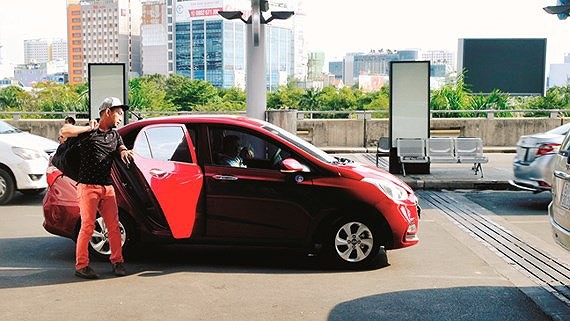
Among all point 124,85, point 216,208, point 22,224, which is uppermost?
point 124,85

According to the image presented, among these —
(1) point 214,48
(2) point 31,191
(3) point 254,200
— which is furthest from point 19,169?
(1) point 214,48

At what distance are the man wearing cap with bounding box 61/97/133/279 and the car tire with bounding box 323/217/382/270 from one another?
2092mm

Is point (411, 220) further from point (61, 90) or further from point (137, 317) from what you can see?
point (61, 90)

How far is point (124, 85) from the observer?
15969 mm

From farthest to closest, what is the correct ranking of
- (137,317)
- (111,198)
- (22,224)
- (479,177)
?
1. (479,177)
2. (22,224)
3. (111,198)
4. (137,317)

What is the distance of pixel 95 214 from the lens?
694 cm

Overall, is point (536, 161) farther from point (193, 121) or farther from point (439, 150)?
point (193, 121)

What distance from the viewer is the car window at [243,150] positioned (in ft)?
25.1

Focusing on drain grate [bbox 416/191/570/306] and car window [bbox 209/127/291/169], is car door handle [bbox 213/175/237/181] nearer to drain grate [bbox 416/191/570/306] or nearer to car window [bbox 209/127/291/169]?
car window [bbox 209/127/291/169]

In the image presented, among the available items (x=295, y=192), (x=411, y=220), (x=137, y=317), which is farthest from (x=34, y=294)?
(x=411, y=220)

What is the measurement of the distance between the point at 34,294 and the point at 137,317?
1275 mm

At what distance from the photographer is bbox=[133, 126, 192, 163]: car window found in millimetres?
7617

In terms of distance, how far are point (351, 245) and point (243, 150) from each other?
148cm

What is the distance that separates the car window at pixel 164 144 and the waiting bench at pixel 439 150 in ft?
27.7
